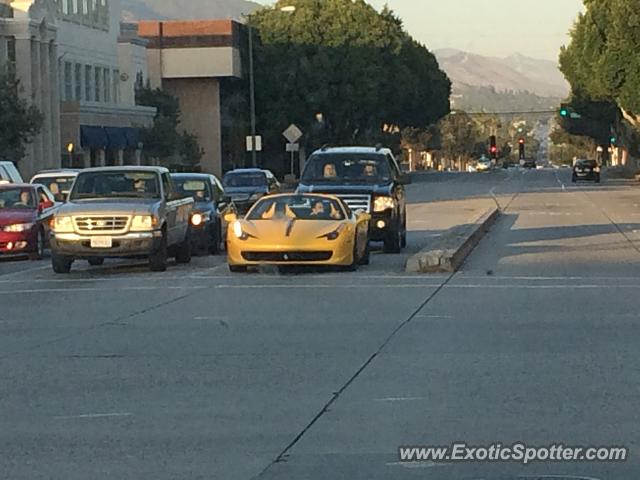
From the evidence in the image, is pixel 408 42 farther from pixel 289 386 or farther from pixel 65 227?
pixel 289 386

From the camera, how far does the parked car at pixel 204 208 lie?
28.8 metres

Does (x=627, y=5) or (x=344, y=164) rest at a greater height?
(x=627, y=5)

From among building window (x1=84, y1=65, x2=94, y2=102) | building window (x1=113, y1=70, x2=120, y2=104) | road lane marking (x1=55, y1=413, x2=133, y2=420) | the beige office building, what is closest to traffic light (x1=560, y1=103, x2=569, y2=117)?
the beige office building

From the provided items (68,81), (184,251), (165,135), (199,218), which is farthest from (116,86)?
(184,251)

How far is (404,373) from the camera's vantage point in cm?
1270

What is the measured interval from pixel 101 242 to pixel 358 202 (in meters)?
5.78

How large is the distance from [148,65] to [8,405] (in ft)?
262

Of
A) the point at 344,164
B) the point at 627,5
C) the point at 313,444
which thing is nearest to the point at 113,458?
the point at 313,444

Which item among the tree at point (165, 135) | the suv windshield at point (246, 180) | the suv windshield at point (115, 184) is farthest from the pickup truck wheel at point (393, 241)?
the tree at point (165, 135)

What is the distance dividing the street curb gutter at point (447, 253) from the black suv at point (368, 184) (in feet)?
3.45

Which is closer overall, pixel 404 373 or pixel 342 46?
pixel 404 373

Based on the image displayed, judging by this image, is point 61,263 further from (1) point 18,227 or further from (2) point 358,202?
(2) point 358,202

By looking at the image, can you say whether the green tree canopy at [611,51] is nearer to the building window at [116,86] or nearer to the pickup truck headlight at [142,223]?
the building window at [116,86]

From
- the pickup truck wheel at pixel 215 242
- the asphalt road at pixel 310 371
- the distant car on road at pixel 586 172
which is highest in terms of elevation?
the asphalt road at pixel 310 371
